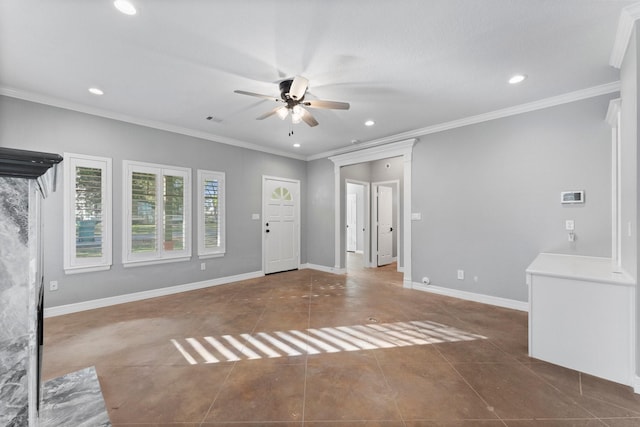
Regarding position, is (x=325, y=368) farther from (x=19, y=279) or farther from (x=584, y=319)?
(x=584, y=319)

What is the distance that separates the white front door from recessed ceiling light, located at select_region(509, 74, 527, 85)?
4275mm

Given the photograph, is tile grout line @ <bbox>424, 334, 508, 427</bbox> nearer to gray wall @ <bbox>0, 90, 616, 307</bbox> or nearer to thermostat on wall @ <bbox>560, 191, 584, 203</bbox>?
gray wall @ <bbox>0, 90, 616, 307</bbox>

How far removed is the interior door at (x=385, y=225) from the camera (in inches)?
269

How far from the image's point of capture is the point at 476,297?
386 centimetres

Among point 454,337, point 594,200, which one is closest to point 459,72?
point 594,200

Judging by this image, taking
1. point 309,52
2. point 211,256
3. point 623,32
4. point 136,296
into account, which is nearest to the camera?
point 623,32

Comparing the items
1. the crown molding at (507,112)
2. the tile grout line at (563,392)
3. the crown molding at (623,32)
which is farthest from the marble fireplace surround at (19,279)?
the crown molding at (507,112)

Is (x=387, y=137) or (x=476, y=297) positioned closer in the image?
(x=476, y=297)

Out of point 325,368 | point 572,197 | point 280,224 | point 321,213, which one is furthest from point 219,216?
point 572,197

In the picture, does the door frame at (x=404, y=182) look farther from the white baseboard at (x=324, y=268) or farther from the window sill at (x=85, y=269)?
the window sill at (x=85, y=269)

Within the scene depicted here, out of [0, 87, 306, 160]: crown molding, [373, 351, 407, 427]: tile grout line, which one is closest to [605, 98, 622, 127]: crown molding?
[373, 351, 407, 427]: tile grout line

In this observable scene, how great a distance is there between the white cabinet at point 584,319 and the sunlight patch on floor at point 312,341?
2.02 feet

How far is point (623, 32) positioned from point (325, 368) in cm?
360

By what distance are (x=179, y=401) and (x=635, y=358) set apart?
127 inches
